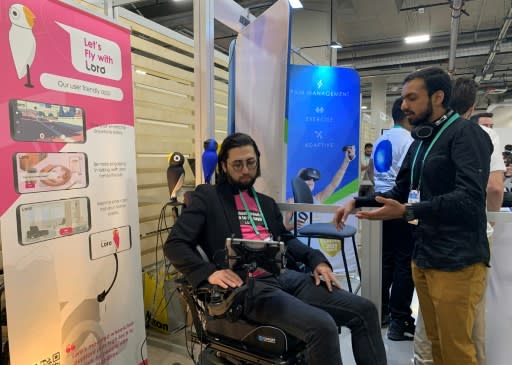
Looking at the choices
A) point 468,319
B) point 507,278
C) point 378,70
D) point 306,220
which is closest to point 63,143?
point 468,319

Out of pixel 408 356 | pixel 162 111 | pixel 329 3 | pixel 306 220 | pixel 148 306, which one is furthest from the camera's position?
pixel 329 3

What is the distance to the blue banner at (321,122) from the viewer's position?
12.3 ft

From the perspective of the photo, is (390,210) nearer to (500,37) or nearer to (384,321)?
(384,321)

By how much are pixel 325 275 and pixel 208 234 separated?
0.56 m

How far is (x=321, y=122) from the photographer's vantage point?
150 inches

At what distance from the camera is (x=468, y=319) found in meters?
1.52

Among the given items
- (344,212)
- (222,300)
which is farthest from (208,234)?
(344,212)

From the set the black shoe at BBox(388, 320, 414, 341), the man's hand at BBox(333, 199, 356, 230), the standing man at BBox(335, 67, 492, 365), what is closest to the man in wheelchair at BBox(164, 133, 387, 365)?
the man's hand at BBox(333, 199, 356, 230)

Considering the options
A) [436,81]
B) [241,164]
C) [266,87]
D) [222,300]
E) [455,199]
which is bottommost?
[222,300]

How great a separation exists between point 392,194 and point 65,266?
1543 mm

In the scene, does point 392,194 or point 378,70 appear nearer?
point 392,194

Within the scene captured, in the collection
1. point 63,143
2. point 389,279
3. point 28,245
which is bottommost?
point 389,279

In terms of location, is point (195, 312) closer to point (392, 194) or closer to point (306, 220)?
point (392, 194)

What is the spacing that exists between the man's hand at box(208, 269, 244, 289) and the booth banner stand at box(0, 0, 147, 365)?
74 centimetres
